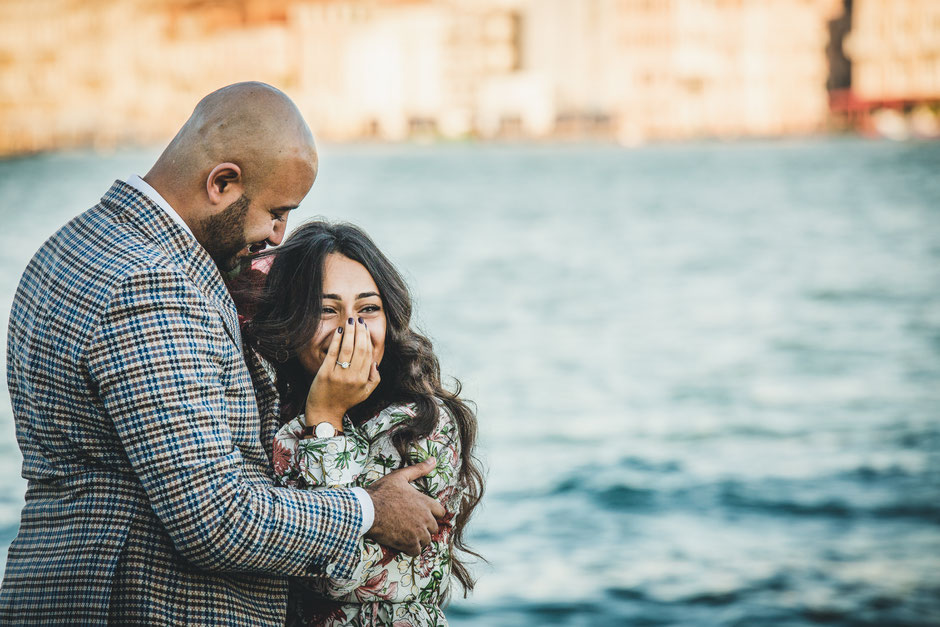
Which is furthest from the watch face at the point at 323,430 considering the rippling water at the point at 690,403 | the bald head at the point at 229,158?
the rippling water at the point at 690,403

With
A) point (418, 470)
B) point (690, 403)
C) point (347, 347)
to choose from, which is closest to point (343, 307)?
point (347, 347)

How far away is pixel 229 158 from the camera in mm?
2463

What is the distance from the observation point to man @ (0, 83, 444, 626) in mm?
2242

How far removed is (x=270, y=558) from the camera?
2336mm

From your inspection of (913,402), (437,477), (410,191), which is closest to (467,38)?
(410,191)

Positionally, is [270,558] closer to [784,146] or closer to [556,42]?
[784,146]

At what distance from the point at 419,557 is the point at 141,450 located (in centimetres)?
86

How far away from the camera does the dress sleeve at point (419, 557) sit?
2758 mm

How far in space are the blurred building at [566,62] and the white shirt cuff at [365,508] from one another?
93.1 m

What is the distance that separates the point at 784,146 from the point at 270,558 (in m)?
124

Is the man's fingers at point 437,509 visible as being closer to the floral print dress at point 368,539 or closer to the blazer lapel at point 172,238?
the floral print dress at point 368,539

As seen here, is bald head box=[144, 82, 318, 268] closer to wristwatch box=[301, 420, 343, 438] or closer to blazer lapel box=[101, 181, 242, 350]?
blazer lapel box=[101, 181, 242, 350]

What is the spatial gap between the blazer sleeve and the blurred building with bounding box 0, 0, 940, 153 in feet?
306

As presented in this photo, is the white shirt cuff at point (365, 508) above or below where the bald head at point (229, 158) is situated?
below
